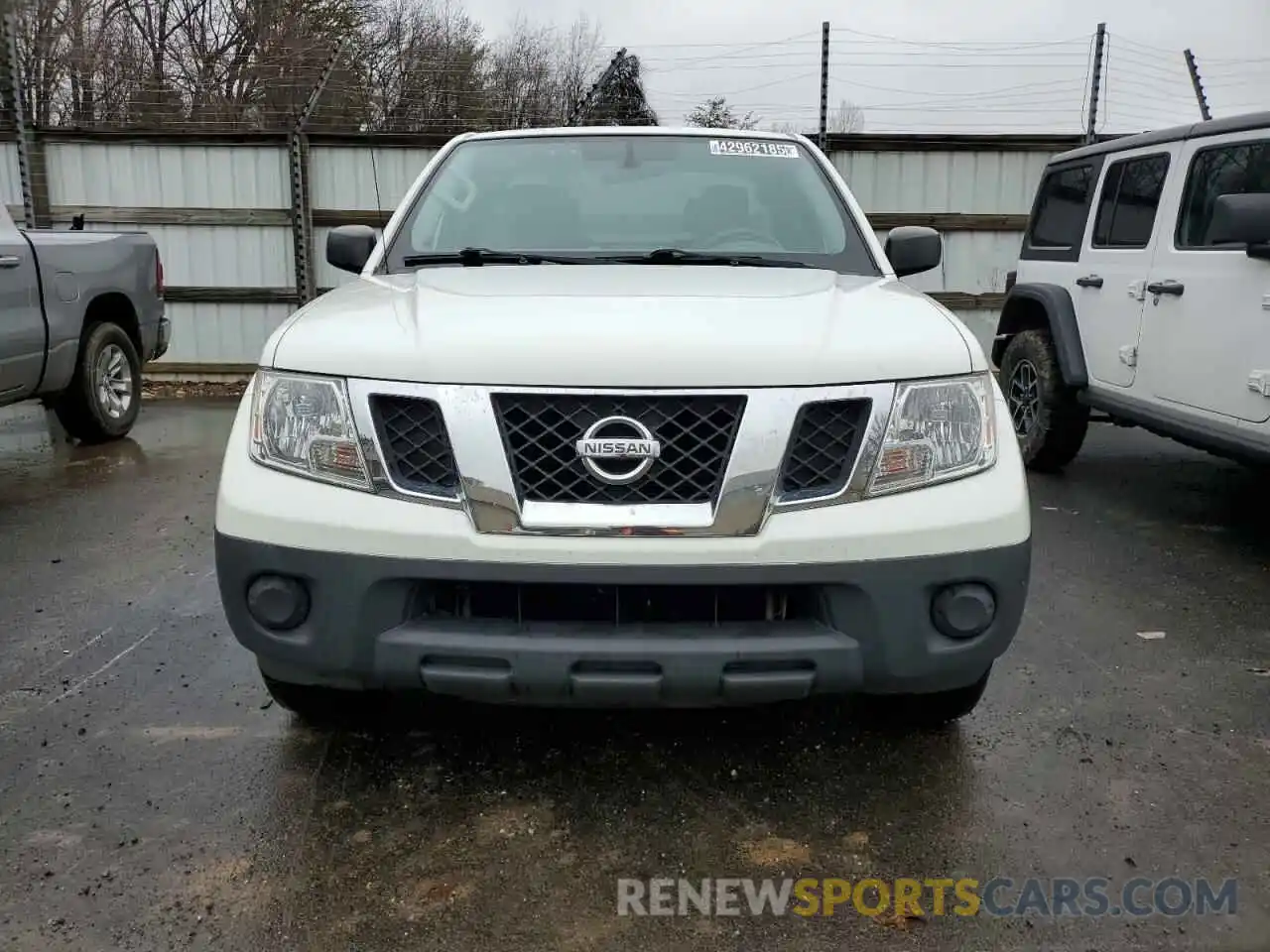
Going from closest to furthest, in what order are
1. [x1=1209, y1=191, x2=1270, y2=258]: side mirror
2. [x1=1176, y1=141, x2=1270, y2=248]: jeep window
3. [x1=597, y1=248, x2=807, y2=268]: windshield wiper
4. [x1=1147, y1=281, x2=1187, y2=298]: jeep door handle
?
[x1=597, y1=248, x2=807, y2=268]: windshield wiper → [x1=1209, y1=191, x2=1270, y2=258]: side mirror → [x1=1176, y1=141, x2=1270, y2=248]: jeep window → [x1=1147, y1=281, x2=1187, y2=298]: jeep door handle

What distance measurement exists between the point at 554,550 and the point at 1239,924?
1.50 m

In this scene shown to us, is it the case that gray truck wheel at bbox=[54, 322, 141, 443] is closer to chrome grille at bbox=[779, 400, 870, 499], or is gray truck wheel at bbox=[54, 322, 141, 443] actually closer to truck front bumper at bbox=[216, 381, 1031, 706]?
truck front bumper at bbox=[216, 381, 1031, 706]

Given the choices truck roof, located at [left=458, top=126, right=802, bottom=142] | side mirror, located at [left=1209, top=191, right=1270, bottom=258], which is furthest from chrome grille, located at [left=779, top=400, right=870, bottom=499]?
side mirror, located at [left=1209, top=191, right=1270, bottom=258]

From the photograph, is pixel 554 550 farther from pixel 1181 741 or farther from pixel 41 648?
pixel 41 648

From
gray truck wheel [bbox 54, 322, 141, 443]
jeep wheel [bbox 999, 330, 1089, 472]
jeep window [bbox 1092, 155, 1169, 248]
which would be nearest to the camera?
jeep window [bbox 1092, 155, 1169, 248]

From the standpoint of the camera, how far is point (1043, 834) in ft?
7.61

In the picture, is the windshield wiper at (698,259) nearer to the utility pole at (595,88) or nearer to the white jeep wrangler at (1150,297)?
the white jeep wrangler at (1150,297)

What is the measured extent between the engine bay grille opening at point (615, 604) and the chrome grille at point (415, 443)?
0.68 ft

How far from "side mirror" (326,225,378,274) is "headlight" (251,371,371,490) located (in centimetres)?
124

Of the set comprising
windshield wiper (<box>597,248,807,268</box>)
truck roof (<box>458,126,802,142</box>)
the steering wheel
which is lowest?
windshield wiper (<box>597,248,807,268</box>)

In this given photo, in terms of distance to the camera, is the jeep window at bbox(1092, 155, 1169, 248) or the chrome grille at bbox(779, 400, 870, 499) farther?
the jeep window at bbox(1092, 155, 1169, 248)

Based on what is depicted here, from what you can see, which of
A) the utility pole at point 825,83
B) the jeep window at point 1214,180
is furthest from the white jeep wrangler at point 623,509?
the utility pole at point 825,83

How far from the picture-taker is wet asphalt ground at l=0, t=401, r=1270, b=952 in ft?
6.62

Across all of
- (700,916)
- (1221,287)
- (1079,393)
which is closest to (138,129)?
(1079,393)
